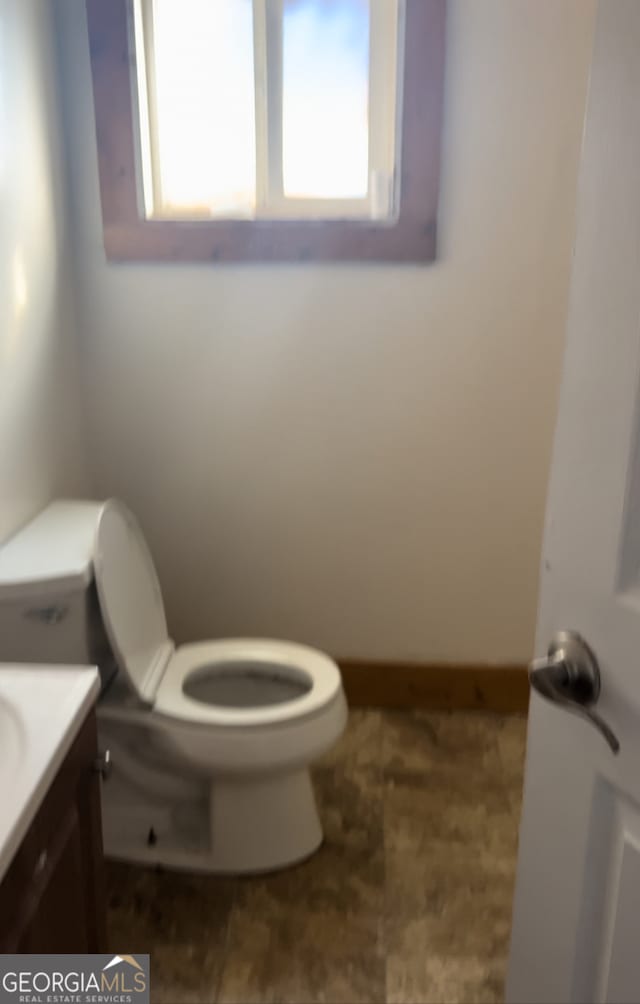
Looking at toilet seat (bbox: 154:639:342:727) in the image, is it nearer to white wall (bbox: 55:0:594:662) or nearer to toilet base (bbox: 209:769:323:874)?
toilet base (bbox: 209:769:323:874)

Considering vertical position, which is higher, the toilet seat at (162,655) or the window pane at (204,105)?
the window pane at (204,105)

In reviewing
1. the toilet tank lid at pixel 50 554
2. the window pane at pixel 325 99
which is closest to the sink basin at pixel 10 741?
the toilet tank lid at pixel 50 554

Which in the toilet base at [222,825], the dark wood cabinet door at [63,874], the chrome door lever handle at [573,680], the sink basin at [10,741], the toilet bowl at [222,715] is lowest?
the toilet base at [222,825]

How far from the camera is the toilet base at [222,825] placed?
1.82 meters

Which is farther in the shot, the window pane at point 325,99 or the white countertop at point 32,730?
the window pane at point 325,99

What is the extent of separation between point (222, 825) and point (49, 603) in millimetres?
626

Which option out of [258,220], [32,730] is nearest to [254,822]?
[32,730]

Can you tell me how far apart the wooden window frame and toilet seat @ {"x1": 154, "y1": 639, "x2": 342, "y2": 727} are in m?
0.95

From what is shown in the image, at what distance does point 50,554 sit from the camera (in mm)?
1656

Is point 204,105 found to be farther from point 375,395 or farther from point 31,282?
point 375,395

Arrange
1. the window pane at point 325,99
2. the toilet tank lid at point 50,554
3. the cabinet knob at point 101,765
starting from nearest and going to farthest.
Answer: the cabinet knob at point 101,765 < the toilet tank lid at point 50,554 < the window pane at point 325,99

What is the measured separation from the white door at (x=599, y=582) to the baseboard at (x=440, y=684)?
1.45 m

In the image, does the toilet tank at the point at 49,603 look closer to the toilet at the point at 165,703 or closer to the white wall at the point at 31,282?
the toilet at the point at 165,703

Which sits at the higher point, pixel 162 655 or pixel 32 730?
pixel 32 730
